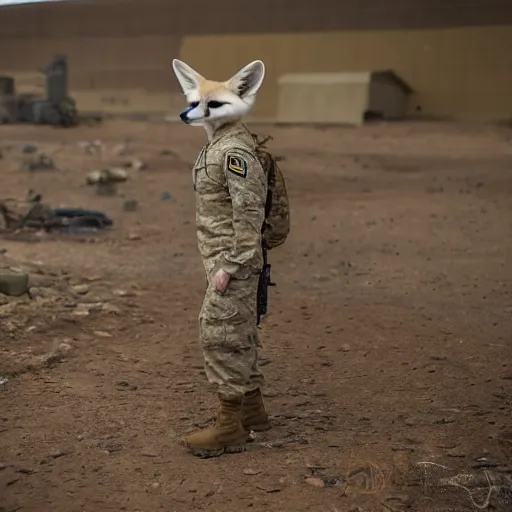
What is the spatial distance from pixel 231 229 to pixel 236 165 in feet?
0.85

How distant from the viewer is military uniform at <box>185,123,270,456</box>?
320 cm

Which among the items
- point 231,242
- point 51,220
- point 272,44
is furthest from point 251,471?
point 272,44

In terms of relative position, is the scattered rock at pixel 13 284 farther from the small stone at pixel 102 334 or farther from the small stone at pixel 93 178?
the small stone at pixel 93 178

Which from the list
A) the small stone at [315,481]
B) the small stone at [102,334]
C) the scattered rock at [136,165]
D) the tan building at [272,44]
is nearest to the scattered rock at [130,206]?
the scattered rock at [136,165]

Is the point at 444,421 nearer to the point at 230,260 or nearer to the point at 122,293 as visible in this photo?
the point at 230,260

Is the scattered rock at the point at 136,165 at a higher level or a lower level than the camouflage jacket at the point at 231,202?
lower

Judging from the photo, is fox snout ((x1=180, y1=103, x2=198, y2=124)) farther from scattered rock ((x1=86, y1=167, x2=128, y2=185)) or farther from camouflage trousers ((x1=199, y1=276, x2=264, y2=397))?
scattered rock ((x1=86, y1=167, x2=128, y2=185))

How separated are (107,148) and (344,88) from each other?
3.94 m

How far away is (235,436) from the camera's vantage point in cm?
339

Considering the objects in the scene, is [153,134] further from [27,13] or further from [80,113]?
[27,13]

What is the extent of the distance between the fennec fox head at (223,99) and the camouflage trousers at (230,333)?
644mm

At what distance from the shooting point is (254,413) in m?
3.61

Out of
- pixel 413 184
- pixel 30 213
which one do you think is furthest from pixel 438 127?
pixel 30 213

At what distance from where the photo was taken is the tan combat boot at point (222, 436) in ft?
11.0
